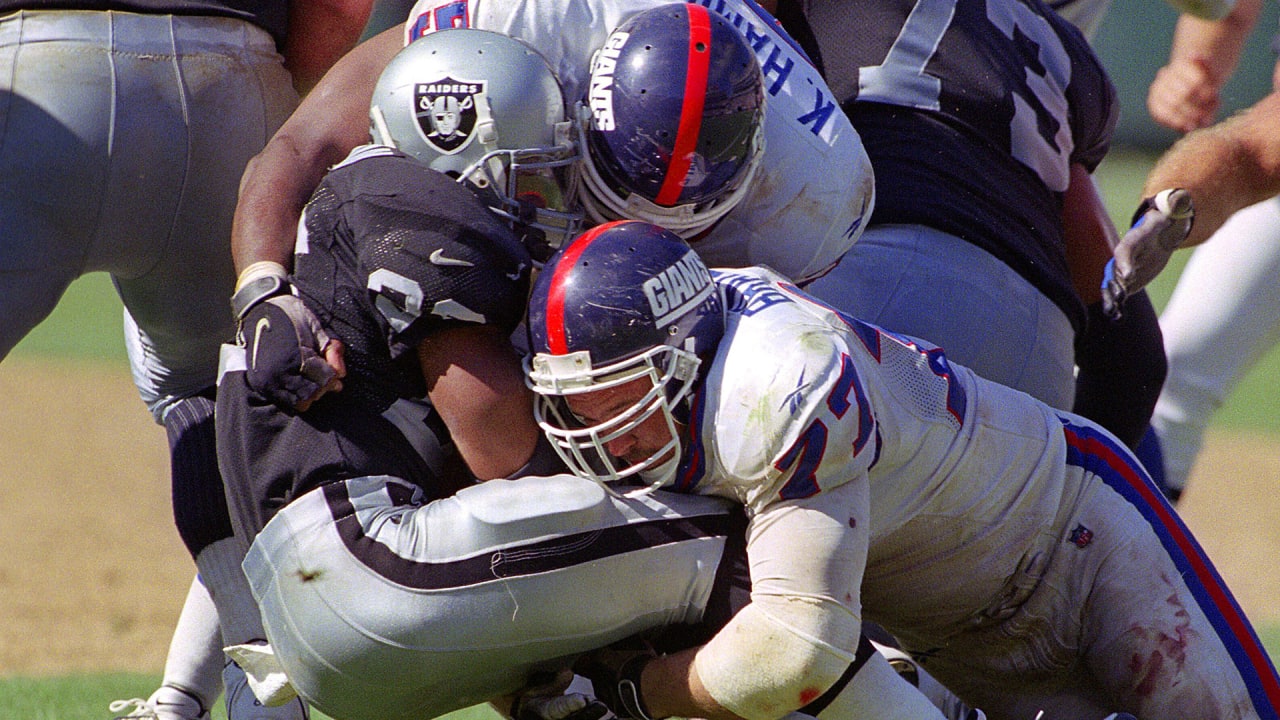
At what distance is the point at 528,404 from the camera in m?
2.34

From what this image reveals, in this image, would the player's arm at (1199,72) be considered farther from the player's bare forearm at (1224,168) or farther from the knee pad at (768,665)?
the knee pad at (768,665)

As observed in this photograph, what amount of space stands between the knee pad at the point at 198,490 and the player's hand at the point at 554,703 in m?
0.74

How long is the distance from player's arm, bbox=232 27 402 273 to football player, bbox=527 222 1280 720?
0.57 meters

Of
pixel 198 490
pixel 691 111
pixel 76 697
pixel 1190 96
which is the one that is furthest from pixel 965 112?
pixel 76 697

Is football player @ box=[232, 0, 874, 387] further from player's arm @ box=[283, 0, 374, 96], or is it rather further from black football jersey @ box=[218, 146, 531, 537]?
player's arm @ box=[283, 0, 374, 96]

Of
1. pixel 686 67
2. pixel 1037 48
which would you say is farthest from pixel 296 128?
pixel 1037 48

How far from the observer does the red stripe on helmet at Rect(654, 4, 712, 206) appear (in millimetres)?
2424

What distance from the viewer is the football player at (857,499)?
2172 mm

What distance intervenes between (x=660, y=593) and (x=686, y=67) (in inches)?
34.0

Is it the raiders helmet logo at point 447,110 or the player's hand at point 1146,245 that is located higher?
the raiders helmet logo at point 447,110

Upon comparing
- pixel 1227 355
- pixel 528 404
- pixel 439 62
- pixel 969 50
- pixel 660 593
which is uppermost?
pixel 439 62

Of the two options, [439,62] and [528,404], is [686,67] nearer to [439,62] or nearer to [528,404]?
[439,62]

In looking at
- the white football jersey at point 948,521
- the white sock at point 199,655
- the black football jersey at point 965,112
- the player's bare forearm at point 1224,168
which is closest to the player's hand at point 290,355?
the white football jersey at point 948,521

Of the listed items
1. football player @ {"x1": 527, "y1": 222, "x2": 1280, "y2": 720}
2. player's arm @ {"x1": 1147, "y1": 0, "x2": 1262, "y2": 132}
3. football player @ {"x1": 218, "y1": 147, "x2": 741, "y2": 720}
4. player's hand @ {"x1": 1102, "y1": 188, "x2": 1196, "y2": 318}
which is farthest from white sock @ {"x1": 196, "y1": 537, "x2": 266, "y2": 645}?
player's arm @ {"x1": 1147, "y1": 0, "x2": 1262, "y2": 132}
